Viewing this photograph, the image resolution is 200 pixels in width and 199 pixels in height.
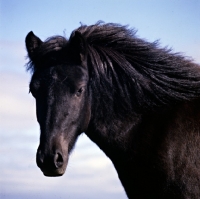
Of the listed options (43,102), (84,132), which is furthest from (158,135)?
(43,102)

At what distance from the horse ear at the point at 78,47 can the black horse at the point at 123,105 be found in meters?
0.01

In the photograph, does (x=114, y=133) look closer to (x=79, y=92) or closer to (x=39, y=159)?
(x=79, y=92)

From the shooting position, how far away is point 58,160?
571 centimetres

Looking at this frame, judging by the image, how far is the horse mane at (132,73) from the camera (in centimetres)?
639

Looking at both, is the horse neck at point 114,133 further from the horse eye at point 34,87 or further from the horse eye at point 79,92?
the horse eye at point 34,87

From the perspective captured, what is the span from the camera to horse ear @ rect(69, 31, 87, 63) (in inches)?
247

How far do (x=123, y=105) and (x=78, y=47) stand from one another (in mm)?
909

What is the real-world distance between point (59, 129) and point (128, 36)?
172 cm

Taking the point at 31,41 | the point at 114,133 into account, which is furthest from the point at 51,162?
the point at 31,41

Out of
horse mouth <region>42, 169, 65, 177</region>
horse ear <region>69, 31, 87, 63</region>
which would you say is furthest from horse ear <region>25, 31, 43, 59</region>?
horse mouth <region>42, 169, 65, 177</region>

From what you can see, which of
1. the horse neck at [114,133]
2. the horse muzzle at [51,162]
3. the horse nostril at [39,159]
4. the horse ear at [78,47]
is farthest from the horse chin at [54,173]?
the horse ear at [78,47]

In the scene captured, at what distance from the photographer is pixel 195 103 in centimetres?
633

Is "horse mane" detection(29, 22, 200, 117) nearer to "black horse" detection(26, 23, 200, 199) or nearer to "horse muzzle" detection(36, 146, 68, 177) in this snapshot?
"black horse" detection(26, 23, 200, 199)

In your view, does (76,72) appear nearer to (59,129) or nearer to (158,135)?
(59,129)
